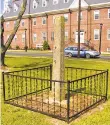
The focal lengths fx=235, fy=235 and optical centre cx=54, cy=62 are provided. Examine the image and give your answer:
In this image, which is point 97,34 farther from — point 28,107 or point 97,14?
point 28,107

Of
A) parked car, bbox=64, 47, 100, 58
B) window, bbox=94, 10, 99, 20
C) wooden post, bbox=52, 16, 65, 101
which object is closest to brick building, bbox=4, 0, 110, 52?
window, bbox=94, 10, 99, 20

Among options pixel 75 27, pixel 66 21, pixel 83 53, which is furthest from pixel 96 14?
pixel 83 53

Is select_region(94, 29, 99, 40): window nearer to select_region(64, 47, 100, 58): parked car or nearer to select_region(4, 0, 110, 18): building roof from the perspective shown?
select_region(4, 0, 110, 18): building roof

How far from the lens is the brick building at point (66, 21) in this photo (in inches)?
1465

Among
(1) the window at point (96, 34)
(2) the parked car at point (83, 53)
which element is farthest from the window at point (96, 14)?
(2) the parked car at point (83, 53)

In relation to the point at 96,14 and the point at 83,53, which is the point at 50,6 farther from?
the point at 83,53

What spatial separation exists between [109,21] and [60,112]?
32518 mm

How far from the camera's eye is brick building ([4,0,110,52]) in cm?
3722

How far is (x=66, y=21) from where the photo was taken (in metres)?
41.1

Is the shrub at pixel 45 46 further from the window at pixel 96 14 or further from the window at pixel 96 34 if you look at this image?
the window at pixel 96 14

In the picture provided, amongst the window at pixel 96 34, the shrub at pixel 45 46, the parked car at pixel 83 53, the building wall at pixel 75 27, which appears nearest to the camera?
the parked car at pixel 83 53

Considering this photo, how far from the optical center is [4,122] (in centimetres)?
543

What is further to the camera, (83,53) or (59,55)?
(83,53)

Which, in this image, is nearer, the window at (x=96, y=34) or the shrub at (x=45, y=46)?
the window at (x=96, y=34)
